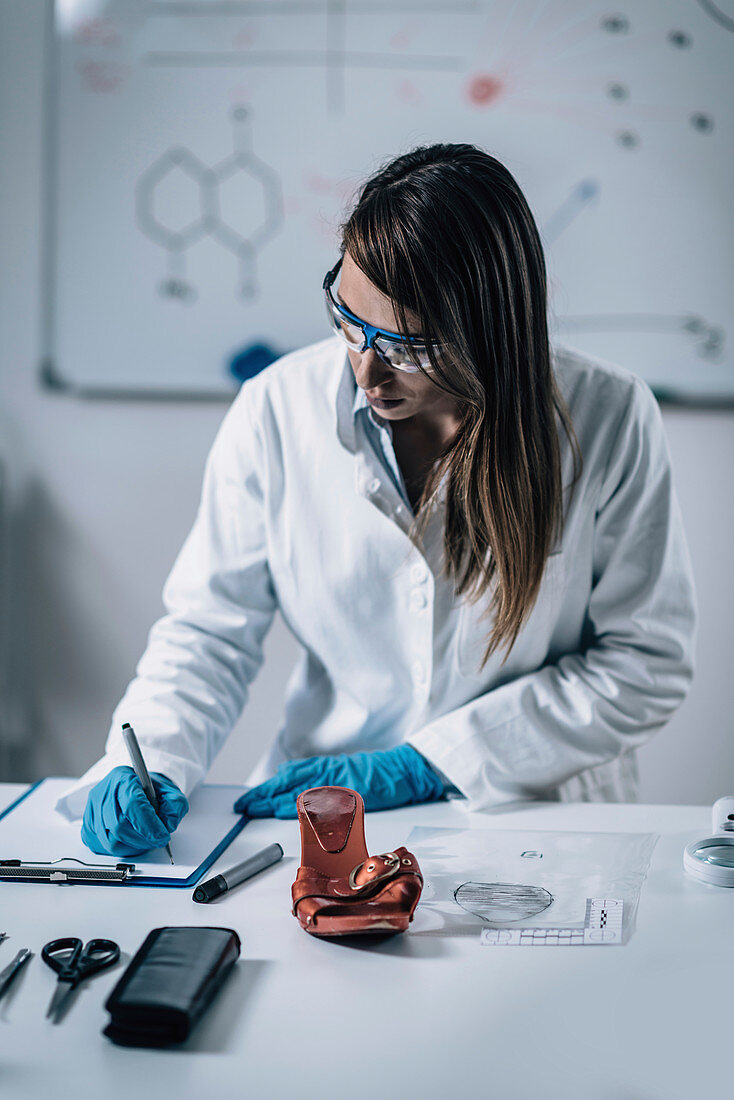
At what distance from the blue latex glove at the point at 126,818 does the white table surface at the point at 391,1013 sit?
0.20ft

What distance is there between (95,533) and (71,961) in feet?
5.07

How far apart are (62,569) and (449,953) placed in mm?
1651

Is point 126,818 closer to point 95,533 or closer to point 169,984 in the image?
point 169,984

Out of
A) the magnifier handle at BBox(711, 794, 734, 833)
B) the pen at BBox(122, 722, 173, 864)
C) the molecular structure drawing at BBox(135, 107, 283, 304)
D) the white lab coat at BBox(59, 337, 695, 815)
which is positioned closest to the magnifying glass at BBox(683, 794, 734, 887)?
the magnifier handle at BBox(711, 794, 734, 833)

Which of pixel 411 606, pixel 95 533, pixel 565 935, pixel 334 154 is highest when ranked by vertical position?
pixel 334 154

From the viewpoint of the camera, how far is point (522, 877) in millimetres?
974

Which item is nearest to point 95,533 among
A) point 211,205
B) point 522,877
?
point 211,205

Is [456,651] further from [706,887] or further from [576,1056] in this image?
[576,1056]

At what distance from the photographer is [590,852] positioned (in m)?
1.04

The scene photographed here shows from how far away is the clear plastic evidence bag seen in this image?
0.89 meters

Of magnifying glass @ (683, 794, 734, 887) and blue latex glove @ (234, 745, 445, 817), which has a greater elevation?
magnifying glass @ (683, 794, 734, 887)

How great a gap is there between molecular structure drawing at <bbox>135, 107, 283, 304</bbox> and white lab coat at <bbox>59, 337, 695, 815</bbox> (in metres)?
0.81

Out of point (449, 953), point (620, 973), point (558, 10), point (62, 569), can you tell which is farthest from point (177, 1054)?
point (558, 10)

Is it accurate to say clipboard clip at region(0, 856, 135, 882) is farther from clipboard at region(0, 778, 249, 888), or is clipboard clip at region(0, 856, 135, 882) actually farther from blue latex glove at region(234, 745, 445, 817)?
blue latex glove at region(234, 745, 445, 817)
